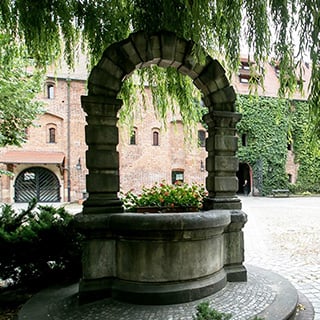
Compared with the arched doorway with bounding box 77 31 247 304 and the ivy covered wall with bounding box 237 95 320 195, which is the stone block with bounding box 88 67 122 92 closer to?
the arched doorway with bounding box 77 31 247 304

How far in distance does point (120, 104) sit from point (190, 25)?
1.25m

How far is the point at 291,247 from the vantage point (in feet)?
23.7

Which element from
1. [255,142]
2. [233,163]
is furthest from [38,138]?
[233,163]

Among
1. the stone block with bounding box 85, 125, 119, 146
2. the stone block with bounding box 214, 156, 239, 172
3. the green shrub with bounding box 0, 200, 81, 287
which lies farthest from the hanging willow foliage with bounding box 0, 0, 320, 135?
the green shrub with bounding box 0, 200, 81, 287

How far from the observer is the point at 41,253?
398 cm

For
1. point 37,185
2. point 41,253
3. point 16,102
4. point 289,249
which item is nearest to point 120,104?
point 41,253

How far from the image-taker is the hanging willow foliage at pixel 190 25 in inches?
A: 115

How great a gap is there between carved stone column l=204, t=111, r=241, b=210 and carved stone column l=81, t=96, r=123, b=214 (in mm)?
1352

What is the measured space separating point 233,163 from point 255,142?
20.9 metres

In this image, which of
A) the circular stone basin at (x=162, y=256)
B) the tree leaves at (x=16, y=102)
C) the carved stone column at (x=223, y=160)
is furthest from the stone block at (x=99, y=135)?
the tree leaves at (x=16, y=102)

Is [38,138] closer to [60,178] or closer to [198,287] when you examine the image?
[60,178]

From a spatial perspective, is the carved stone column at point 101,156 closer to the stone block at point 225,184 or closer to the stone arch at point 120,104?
the stone arch at point 120,104

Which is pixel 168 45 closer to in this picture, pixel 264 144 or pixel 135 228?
pixel 135 228

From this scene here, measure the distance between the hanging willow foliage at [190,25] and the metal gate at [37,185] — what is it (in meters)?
17.1
